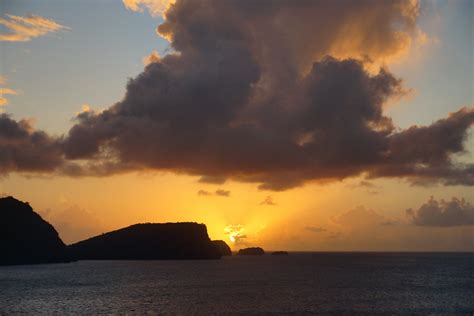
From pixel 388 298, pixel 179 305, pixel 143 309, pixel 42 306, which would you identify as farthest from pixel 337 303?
pixel 42 306

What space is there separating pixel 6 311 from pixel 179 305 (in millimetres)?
32495

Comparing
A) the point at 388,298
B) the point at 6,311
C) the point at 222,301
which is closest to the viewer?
the point at 6,311

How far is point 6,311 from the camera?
90688 millimetres

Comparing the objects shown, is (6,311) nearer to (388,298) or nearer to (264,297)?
(264,297)

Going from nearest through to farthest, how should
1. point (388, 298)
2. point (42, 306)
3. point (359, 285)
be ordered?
point (42, 306) < point (388, 298) < point (359, 285)

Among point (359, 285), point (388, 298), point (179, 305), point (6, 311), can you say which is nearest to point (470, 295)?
point (388, 298)

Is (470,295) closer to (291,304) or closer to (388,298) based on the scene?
(388,298)

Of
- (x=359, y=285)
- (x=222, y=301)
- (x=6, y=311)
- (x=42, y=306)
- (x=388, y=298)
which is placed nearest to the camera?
(x=6, y=311)

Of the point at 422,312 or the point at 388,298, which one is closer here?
the point at 422,312

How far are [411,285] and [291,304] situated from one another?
6352 centimetres

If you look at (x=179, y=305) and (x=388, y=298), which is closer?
(x=179, y=305)

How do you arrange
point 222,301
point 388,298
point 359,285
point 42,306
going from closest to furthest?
point 42,306 < point 222,301 < point 388,298 < point 359,285

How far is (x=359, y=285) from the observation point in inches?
5679

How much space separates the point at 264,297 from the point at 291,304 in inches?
511
